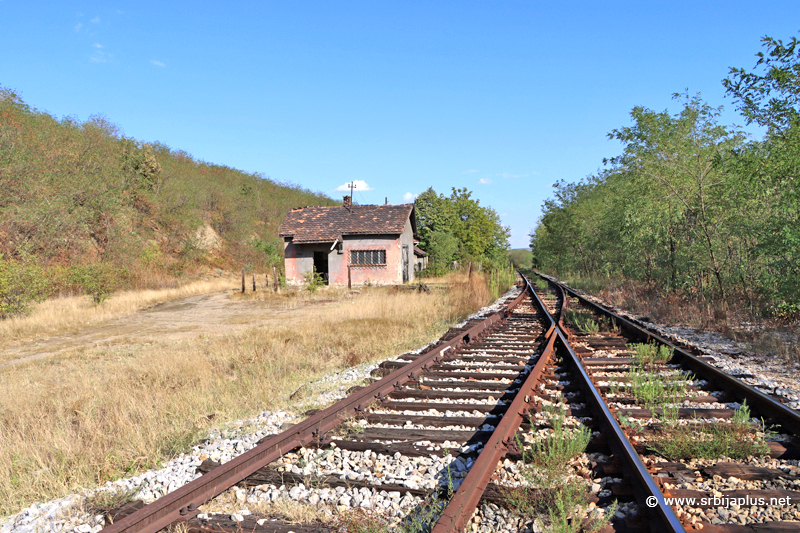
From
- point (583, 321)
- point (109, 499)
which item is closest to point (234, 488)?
point (109, 499)

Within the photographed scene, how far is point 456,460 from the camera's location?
3.38 m

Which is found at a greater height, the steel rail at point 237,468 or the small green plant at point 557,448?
the small green plant at point 557,448

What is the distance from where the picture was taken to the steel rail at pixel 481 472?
239 centimetres

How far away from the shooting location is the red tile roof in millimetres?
31062

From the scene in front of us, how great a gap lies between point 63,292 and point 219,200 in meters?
26.2

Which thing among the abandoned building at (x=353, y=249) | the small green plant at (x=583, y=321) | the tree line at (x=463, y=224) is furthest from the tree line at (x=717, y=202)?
the tree line at (x=463, y=224)

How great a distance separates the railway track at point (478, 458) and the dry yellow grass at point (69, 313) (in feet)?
44.2

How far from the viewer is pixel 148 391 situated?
6.41m

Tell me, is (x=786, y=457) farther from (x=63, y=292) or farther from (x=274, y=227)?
(x=274, y=227)

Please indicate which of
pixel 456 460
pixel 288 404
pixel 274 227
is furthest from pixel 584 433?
pixel 274 227

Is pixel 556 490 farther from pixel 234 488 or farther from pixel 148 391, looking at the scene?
pixel 148 391

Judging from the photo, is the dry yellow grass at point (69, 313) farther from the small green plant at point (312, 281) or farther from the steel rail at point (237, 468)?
the steel rail at point (237, 468)

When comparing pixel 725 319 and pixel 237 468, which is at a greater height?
pixel 725 319

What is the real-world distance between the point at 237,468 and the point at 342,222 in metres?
29.7
